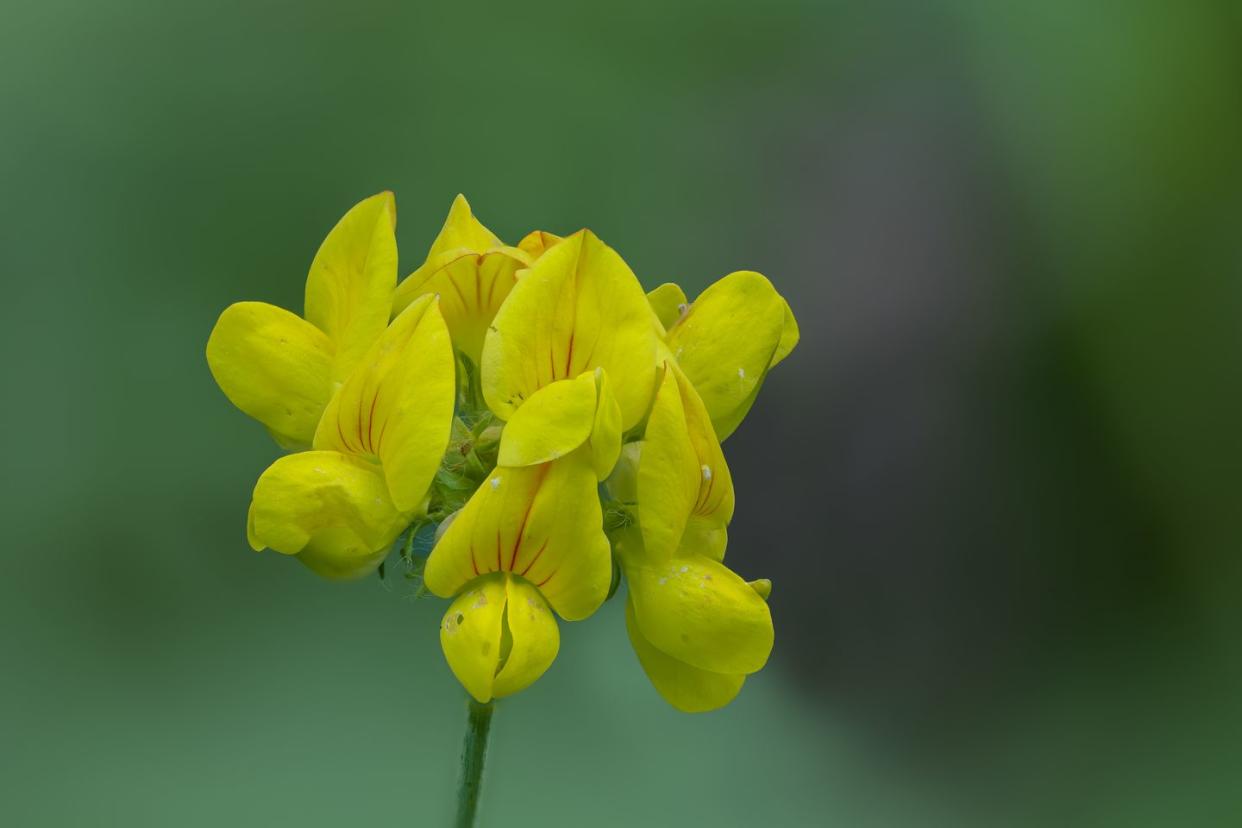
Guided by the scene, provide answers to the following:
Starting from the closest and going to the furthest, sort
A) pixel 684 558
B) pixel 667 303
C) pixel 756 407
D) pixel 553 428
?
1. pixel 553 428
2. pixel 684 558
3. pixel 667 303
4. pixel 756 407

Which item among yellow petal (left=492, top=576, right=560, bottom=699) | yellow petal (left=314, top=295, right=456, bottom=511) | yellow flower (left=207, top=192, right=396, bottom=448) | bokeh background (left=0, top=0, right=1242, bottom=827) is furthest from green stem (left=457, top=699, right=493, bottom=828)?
bokeh background (left=0, top=0, right=1242, bottom=827)

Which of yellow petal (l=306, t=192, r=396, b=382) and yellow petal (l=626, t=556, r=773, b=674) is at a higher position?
yellow petal (l=306, t=192, r=396, b=382)

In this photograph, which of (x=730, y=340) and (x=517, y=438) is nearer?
(x=517, y=438)

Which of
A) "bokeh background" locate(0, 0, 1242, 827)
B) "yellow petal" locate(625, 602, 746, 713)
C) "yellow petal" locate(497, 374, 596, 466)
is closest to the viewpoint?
"yellow petal" locate(497, 374, 596, 466)

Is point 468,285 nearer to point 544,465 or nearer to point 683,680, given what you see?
point 544,465

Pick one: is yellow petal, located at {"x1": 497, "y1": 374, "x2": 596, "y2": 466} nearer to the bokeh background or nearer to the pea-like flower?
the pea-like flower

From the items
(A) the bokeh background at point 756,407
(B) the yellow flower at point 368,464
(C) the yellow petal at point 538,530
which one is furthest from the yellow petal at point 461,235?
(A) the bokeh background at point 756,407

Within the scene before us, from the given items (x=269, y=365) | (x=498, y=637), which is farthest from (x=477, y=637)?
A: (x=269, y=365)

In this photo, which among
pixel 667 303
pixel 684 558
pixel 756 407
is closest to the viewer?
pixel 684 558
